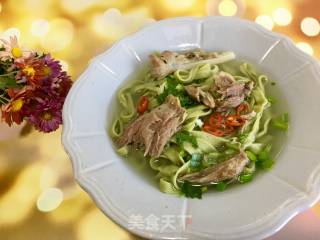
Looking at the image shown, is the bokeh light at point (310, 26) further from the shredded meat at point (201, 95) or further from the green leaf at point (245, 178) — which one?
the green leaf at point (245, 178)

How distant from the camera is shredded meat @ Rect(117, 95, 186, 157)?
191cm

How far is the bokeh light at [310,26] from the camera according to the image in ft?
7.89

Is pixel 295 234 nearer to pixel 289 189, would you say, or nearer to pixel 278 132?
pixel 289 189

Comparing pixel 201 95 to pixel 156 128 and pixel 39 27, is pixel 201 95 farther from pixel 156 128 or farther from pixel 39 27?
pixel 39 27

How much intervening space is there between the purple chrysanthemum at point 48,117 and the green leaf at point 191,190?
0.72 m

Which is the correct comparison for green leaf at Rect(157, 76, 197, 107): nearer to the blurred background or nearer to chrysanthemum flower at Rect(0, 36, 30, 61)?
the blurred background

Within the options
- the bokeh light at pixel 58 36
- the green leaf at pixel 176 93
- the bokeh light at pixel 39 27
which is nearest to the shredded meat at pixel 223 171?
the green leaf at pixel 176 93

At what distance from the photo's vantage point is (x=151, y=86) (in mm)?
2184

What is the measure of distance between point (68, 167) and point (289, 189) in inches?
39.4

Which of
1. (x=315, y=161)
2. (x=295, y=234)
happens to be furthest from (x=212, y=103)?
(x=295, y=234)

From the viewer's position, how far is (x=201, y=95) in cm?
206

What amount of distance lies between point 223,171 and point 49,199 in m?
0.79

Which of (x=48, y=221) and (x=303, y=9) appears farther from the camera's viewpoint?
(x=303, y=9)

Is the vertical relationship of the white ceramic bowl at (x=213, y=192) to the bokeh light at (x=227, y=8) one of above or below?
below
